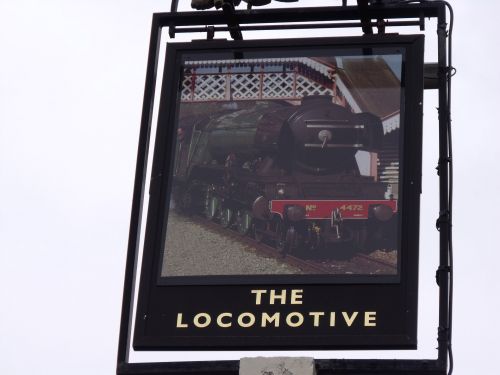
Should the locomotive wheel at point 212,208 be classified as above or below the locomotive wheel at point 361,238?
above

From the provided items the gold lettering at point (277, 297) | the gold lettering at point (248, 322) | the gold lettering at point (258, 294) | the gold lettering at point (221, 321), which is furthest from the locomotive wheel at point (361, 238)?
the gold lettering at point (221, 321)

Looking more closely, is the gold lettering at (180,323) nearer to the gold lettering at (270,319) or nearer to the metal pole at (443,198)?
the gold lettering at (270,319)

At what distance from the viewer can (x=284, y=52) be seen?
11.8 metres

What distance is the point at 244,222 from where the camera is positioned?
11.1 m

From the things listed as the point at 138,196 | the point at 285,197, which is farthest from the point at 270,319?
the point at 138,196

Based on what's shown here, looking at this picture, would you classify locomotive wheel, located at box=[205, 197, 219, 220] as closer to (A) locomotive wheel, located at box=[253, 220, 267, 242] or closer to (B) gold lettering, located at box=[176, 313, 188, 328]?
(A) locomotive wheel, located at box=[253, 220, 267, 242]

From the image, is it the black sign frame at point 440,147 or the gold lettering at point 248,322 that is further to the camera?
the gold lettering at point 248,322

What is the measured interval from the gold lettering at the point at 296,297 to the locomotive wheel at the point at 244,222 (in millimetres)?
662

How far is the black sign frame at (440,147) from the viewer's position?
10.3 m

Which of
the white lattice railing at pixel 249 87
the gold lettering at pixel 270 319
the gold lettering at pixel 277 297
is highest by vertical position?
the white lattice railing at pixel 249 87

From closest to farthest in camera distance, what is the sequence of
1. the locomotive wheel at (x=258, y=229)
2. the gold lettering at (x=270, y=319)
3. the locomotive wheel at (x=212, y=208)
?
the gold lettering at (x=270, y=319) < the locomotive wheel at (x=258, y=229) < the locomotive wheel at (x=212, y=208)

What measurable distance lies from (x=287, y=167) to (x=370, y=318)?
1.34m

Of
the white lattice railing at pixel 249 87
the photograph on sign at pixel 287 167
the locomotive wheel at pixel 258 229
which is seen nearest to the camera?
the photograph on sign at pixel 287 167

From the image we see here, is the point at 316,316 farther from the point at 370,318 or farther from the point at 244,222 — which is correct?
the point at 244,222
